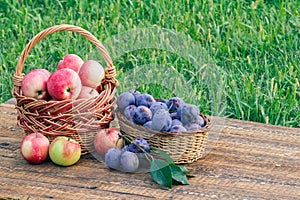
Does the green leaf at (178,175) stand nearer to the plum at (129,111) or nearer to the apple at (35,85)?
the plum at (129,111)

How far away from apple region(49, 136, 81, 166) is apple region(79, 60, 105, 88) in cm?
25

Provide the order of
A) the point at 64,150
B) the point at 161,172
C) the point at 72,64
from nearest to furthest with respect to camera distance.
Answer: the point at 161,172, the point at 64,150, the point at 72,64

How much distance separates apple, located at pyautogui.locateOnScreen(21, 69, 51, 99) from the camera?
8.37 ft

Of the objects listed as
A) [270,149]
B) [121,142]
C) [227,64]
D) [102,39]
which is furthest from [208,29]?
[121,142]

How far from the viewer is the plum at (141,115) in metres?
2.49

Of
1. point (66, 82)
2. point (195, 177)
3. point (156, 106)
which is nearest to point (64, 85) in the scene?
point (66, 82)

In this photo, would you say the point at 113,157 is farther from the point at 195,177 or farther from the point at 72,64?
the point at 72,64

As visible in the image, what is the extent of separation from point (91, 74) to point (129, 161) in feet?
1.30

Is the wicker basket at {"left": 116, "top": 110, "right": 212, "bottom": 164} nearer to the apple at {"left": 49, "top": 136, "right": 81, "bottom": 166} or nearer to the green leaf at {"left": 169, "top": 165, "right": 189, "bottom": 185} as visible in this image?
the green leaf at {"left": 169, "top": 165, "right": 189, "bottom": 185}

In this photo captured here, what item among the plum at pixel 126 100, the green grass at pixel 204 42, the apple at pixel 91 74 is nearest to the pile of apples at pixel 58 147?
the plum at pixel 126 100

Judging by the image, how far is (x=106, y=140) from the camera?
256cm

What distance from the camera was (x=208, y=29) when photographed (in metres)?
4.18

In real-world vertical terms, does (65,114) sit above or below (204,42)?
above

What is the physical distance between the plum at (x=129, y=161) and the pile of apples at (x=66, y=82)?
30 centimetres
